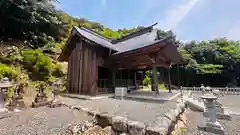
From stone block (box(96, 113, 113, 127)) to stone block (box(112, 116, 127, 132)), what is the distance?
18 centimetres

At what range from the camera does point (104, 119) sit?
11.3 feet

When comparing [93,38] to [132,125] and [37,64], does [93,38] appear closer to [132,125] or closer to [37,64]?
[37,64]

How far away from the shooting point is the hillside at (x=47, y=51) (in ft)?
30.2

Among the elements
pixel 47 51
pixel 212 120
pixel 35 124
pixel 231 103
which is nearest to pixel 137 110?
pixel 212 120

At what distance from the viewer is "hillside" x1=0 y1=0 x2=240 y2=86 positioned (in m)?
9.21

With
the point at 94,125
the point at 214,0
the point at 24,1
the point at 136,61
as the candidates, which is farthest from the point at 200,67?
the point at 24,1

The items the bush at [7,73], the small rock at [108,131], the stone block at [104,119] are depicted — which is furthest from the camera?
the bush at [7,73]

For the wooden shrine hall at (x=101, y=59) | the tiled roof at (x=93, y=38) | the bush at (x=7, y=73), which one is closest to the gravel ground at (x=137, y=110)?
the wooden shrine hall at (x=101, y=59)

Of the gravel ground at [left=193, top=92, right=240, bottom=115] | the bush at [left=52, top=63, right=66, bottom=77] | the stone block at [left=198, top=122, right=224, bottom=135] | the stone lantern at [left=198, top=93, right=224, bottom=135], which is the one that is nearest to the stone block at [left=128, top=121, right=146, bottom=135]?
the stone lantern at [left=198, top=93, right=224, bottom=135]

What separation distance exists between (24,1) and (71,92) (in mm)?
9971

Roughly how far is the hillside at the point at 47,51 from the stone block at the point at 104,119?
6.79 m

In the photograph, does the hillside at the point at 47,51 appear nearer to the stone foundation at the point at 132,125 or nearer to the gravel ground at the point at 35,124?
the gravel ground at the point at 35,124

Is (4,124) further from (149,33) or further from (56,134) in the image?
(149,33)

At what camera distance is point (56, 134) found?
276 centimetres
